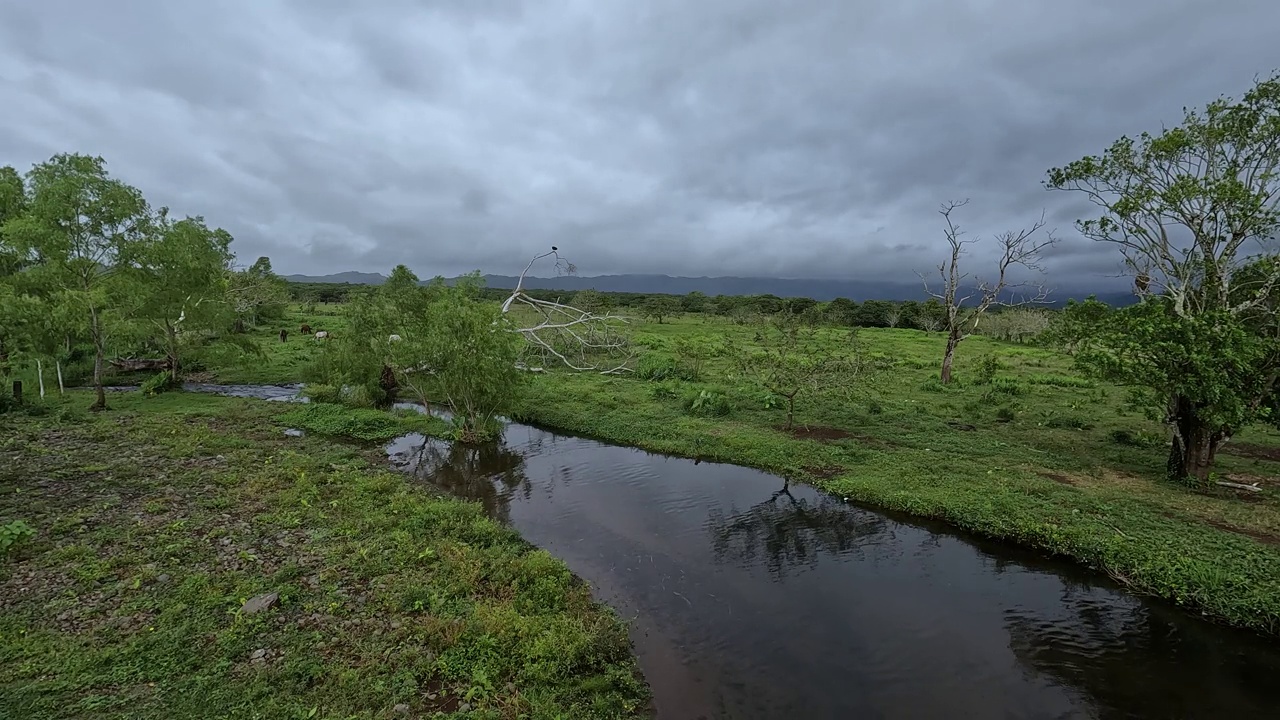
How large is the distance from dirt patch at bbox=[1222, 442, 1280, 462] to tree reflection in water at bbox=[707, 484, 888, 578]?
562 inches

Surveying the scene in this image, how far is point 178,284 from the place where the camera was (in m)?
27.6

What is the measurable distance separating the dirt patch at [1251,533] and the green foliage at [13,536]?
25374mm

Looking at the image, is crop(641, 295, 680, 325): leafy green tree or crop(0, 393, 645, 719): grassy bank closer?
crop(0, 393, 645, 719): grassy bank

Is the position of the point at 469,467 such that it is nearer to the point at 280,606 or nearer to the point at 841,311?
the point at 280,606

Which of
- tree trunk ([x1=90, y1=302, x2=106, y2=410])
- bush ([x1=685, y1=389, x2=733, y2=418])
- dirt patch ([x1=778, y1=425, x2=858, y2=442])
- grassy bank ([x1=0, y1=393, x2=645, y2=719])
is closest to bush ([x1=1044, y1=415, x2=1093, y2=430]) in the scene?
dirt patch ([x1=778, y1=425, x2=858, y2=442])

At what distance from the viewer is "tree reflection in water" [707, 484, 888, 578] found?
14078 millimetres

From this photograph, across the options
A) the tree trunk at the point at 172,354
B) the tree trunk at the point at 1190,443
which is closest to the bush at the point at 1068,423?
the tree trunk at the point at 1190,443

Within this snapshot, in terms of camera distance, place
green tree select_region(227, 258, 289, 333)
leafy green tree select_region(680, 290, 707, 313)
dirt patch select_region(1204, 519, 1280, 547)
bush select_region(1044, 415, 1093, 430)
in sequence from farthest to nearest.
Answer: leafy green tree select_region(680, 290, 707, 313) → green tree select_region(227, 258, 289, 333) → bush select_region(1044, 415, 1093, 430) → dirt patch select_region(1204, 519, 1280, 547)

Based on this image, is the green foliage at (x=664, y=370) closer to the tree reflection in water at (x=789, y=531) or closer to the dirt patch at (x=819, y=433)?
the dirt patch at (x=819, y=433)

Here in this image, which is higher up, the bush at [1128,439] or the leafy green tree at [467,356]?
the leafy green tree at [467,356]

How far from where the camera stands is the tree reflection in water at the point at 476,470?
709 inches

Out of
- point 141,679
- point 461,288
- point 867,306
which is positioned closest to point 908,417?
point 461,288

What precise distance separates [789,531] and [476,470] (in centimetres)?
1130

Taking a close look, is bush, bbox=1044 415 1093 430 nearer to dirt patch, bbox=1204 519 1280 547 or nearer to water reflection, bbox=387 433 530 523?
dirt patch, bbox=1204 519 1280 547
